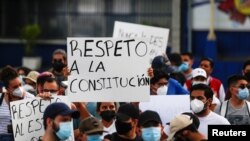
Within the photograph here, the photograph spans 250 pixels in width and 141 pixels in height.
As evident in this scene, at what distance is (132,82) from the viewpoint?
27.9ft

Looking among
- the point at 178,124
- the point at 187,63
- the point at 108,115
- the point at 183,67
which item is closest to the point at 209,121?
the point at 108,115

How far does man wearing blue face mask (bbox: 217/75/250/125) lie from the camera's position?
28.5 feet

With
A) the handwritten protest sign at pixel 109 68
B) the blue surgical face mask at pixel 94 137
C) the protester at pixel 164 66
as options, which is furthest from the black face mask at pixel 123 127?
the protester at pixel 164 66

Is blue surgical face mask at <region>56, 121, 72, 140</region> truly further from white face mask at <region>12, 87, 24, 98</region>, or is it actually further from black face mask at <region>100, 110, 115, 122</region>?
white face mask at <region>12, 87, 24, 98</region>

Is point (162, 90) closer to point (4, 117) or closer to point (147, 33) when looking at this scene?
point (4, 117)

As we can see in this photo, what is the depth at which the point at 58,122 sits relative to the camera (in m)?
6.78

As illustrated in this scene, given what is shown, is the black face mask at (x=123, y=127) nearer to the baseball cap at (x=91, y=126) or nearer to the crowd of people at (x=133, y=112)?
the crowd of people at (x=133, y=112)

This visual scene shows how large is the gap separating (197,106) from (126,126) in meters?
1.10

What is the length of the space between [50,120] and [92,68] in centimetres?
178

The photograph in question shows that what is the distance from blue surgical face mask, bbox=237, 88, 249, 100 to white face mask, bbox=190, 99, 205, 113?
914mm

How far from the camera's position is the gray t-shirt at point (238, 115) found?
340 inches

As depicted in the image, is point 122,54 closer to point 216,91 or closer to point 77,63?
point 77,63

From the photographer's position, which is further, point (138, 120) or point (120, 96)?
point (120, 96)

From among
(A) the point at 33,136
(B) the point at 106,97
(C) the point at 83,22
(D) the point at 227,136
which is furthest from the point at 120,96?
(C) the point at 83,22
